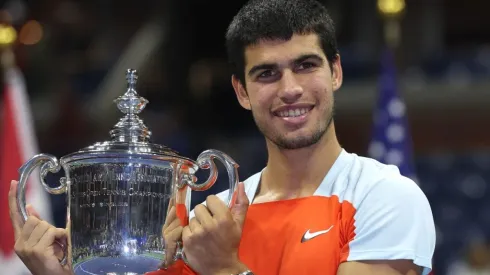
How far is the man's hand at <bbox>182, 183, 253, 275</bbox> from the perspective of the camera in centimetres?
189

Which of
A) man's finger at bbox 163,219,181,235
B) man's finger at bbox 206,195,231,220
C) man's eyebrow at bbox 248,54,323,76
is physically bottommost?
man's finger at bbox 163,219,181,235

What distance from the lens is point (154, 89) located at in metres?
7.53

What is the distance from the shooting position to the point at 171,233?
6.68 feet

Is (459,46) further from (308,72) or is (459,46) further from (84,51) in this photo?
(308,72)

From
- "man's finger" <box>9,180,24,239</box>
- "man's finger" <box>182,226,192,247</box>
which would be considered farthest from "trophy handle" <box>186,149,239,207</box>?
"man's finger" <box>9,180,24,239</box>

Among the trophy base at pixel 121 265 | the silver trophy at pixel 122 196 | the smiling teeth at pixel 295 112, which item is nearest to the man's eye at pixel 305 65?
the smiling teeth at pixel 295 112

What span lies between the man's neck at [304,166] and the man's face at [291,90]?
0.27 feet

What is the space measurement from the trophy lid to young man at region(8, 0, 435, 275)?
15 centimetres

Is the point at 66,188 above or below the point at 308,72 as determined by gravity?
below

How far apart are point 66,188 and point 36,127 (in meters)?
5.76

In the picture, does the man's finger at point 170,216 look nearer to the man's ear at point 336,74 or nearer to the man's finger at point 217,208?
the man's finger at point 217,208

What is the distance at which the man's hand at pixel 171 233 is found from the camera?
6.65ft

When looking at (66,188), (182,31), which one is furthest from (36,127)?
(66,188)

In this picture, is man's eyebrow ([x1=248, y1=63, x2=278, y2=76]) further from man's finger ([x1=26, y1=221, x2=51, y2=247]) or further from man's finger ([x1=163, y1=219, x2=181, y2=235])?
man's finger ([x1=26, y1=221, x2=51, y2=247])
